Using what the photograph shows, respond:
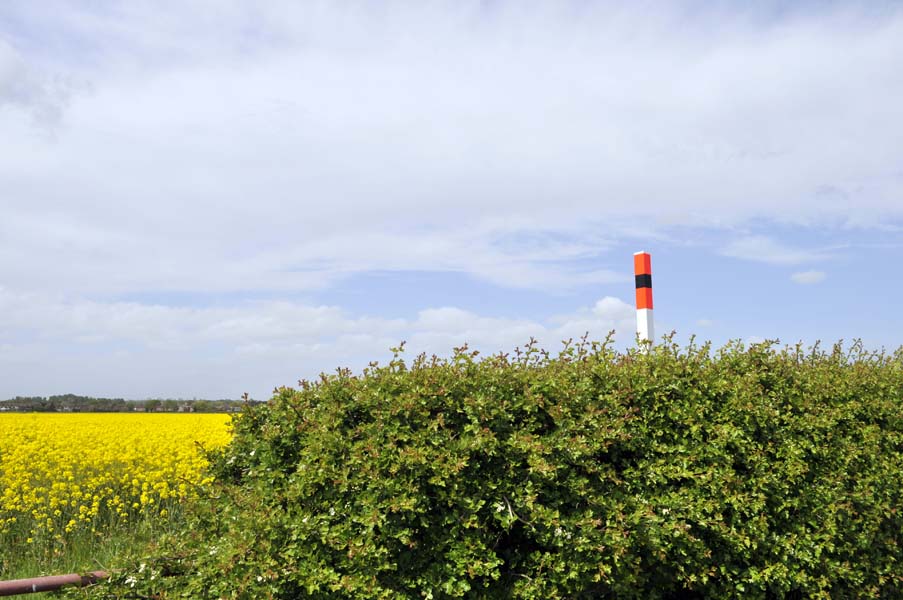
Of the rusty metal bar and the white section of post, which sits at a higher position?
the white section of post

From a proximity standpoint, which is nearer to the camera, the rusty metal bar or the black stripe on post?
the rusty metal bar

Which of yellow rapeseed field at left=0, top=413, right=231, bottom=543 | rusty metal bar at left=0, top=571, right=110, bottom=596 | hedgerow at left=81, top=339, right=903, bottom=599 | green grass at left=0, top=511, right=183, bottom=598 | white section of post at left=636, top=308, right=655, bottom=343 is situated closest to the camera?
hedgerow at left=81, top=339, right=903, bottom=599

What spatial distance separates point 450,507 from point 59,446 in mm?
8772

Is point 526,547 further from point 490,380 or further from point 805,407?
point 805,407

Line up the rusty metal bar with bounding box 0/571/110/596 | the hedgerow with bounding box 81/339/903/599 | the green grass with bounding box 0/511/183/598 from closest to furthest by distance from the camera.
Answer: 1. the hedgerow with bounding box 81/339/903/599
2. the rusty metal bar with bounding box 0/571/110/596
3. the green grass with bounding box 0/511/183/598

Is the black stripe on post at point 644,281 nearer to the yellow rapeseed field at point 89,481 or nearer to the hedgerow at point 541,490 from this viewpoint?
the hedgerow at point 541,490

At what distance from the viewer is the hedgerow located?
120 inches

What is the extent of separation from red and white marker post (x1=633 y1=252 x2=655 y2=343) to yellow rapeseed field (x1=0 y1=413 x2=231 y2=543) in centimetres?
417

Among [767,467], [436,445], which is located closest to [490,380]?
[436,445]

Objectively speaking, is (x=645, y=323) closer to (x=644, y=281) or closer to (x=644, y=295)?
(x=644, y=295)

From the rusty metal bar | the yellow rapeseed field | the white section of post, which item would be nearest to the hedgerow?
the rusty metal bar

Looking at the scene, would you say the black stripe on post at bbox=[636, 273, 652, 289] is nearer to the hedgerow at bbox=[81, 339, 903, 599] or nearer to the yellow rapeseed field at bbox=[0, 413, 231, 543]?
the hedgerow at bbox=[81, 339, 903, 599]

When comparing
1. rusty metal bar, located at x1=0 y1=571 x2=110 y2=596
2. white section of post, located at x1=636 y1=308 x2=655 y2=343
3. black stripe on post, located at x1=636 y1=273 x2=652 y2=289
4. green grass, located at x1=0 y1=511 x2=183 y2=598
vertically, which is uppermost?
black stripe on post, located at x1=636 y1=273 x2=652 y2=289

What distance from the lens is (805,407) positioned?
14.3 ft
